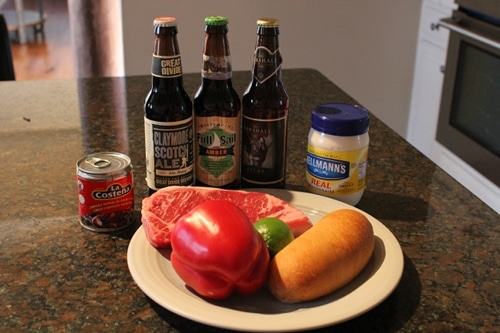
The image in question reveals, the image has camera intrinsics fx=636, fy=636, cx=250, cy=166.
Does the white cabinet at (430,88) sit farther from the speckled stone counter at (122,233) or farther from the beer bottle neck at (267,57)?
the beer bottle neck at (267,57)

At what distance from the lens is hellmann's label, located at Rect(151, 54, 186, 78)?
914 millimetres

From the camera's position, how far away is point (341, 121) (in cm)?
94

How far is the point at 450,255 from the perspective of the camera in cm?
87

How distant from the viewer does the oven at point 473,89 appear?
1.85 metres

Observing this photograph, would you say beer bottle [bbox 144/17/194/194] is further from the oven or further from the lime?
the oven

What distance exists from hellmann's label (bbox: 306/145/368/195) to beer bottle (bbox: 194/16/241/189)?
0.12m

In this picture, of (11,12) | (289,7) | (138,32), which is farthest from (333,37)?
(11,12)

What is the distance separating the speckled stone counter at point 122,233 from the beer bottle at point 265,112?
9 cm

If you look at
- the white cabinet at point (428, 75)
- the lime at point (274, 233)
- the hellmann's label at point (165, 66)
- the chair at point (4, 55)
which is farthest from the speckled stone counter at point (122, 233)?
the white cabinet at point (428, 75)

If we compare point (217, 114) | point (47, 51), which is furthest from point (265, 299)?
point (47, 51)

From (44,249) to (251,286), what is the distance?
32 centimetres

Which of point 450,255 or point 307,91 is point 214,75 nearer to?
point 450,255

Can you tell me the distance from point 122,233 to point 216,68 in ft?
0.91

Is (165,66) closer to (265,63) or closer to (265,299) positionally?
(265,63)
